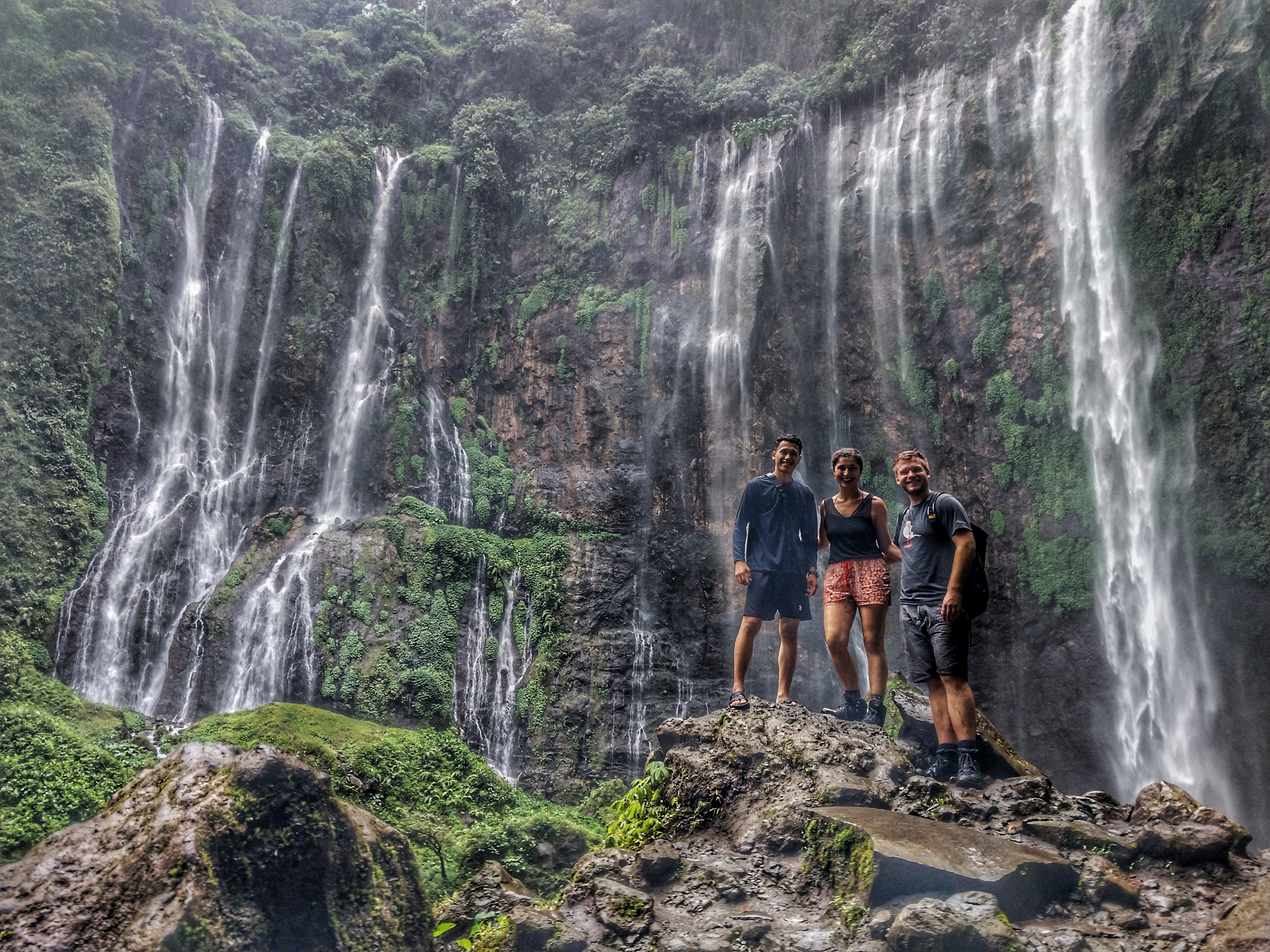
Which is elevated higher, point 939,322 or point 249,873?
point 939,322

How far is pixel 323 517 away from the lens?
45.3 ft

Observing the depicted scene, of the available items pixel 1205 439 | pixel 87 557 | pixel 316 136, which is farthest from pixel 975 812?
pixel 316 136

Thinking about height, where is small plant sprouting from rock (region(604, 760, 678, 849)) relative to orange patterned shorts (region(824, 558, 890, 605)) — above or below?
below

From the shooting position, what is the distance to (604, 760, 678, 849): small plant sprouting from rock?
4207mm

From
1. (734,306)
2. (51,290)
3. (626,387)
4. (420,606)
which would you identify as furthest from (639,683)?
(51,290)

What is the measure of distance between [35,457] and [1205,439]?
1557cm

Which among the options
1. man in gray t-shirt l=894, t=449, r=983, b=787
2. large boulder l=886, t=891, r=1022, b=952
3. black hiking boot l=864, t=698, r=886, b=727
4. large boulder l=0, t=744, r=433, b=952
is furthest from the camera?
black hiking boot l=864, t=698, r=886, b=727

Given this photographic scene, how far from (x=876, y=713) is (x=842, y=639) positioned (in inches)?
18.1

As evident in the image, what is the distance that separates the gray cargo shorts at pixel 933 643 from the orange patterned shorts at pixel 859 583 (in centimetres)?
32

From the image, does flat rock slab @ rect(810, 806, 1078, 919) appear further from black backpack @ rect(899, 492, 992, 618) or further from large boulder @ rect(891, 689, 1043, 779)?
black backpack @ rect(899, 492, 992, 618)

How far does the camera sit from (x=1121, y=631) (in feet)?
35.8

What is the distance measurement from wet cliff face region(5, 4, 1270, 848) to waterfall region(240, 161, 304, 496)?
0.05m

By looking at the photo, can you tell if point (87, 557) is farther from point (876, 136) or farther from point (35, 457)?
point (876, 136)

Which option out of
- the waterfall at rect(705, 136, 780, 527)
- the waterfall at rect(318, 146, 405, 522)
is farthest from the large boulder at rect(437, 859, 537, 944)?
the waterfall at rect(318, 146, 405, 522)
